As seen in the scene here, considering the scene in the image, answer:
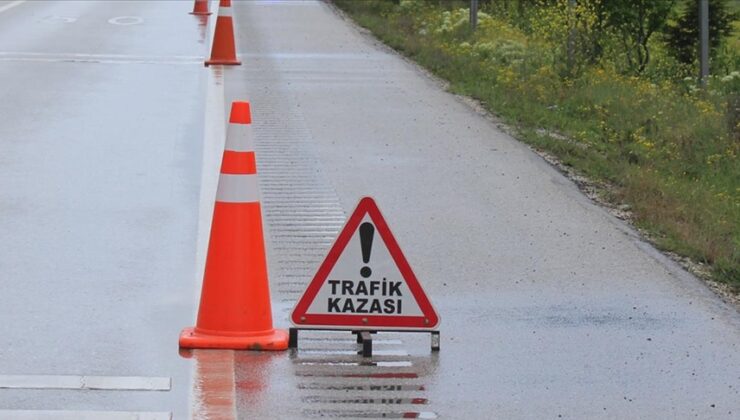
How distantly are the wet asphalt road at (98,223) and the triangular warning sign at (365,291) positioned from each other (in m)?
0.64

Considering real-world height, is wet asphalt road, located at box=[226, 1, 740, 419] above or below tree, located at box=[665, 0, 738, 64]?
above

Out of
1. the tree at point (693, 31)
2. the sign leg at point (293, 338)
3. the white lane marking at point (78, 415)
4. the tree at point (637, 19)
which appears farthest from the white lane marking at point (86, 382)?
the tree at point (693, 31)

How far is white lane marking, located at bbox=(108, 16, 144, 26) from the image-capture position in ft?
82.0

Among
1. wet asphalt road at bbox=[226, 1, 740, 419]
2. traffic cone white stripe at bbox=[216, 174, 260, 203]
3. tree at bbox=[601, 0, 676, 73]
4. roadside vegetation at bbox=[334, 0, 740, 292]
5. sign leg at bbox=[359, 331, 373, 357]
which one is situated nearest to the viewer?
wet asphalt road at bbox=[226, 1, 740, 419]

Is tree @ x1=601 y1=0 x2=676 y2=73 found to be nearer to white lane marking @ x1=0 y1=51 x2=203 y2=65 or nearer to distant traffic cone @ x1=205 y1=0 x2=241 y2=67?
distant traffic cone @ x1=205 y1=0 x2=241 y2=67

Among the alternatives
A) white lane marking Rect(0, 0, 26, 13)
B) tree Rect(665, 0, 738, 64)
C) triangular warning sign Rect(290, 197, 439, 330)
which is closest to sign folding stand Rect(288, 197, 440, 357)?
triangular warning sign Rect(290, 197, 439, 330)

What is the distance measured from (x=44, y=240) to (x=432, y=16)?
58.2 ft

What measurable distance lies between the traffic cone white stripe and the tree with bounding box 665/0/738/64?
47.4ft

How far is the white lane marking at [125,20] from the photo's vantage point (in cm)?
2499

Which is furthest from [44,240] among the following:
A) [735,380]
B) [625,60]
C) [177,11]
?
[177,11]

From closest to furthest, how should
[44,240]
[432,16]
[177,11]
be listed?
[44,240]
[432,16]
[177,11]

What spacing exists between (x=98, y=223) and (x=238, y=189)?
2590 mm

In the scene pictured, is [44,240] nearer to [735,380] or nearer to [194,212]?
[194,212]

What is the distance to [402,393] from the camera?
20.2 ft
